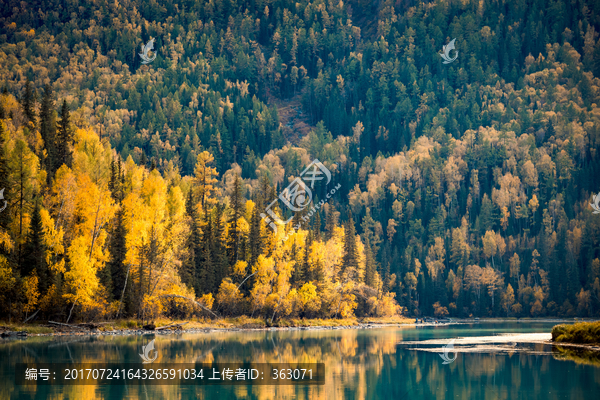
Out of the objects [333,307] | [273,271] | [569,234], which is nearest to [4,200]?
[273,271]

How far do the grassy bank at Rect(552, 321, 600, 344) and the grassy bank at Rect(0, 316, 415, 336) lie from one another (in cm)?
4239

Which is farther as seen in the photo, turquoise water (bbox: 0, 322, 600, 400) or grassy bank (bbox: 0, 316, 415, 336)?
grassy bank (bbox: 0, 316, 415, 336)

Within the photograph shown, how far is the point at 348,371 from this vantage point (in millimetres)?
38844

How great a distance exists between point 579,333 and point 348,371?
2665 cm

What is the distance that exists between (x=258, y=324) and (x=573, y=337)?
48.0 metres

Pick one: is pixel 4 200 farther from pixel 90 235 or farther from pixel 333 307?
pixel 333 307

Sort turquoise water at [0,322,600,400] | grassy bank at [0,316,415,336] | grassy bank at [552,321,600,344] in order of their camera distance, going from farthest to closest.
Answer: grassy bank at [0,316,415,336] → grassy bank at [552,321,600,344] → turquoise water at [0,322,600,400]

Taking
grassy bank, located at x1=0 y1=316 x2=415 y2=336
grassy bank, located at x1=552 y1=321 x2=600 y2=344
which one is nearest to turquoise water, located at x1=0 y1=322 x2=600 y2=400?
grassy bank, located at x1=552 y1=321 x2=600 y2=344

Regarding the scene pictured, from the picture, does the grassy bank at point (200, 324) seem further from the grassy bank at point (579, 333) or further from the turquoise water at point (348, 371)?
the grassy bank at point (579, 333)

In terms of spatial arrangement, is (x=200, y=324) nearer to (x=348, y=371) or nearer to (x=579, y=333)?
(x=579, y=333)

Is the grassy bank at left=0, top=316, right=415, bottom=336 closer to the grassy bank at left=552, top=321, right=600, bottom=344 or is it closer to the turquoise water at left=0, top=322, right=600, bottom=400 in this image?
the turquoise water at left=0, top=322, right=600, bottom=400

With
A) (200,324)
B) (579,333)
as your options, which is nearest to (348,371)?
(579,333)

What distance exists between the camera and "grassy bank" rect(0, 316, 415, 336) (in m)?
63.1

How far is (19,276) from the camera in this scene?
6294 cm
